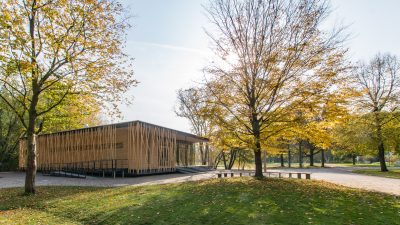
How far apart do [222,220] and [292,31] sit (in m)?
10.7

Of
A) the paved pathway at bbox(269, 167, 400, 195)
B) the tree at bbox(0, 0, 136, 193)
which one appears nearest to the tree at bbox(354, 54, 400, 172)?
the paved pathway at bbox(269, 167, 400, 195)

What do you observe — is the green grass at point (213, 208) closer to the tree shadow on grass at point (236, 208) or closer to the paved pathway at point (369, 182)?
the tree shadow on grass at point (236, 208)

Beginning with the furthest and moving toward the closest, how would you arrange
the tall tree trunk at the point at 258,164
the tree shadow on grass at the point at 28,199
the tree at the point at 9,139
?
the tree at the point at 9,139, the tall tree trunk at the point at 258,164, the tree shadow on grass at the point at 28,199

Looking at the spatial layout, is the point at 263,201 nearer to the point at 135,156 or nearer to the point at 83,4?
the point at 83,4

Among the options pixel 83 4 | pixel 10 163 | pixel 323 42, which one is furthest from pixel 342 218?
pixel 10 163

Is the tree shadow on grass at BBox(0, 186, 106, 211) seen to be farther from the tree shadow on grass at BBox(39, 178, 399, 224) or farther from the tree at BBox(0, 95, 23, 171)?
the tree at BBox(0, 95, 23, 171)

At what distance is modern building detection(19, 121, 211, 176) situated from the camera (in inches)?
875

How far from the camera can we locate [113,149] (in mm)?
23281

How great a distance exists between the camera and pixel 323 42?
1363 centimetres

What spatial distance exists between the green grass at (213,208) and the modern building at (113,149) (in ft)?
35.4

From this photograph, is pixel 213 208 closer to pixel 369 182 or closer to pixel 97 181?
pixel 97 181

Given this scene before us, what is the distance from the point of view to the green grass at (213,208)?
23.5 ft

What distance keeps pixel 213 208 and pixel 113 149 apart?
1680 cm

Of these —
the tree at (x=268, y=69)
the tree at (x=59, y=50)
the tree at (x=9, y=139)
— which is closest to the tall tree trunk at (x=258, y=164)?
the tree at (x=268, y=69)
